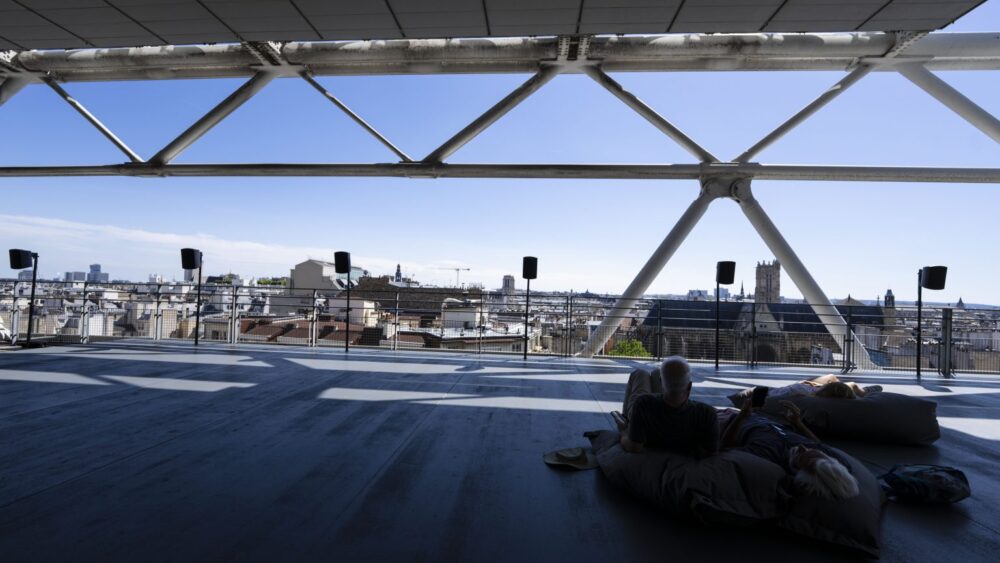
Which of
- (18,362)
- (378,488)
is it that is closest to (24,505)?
(378,488)

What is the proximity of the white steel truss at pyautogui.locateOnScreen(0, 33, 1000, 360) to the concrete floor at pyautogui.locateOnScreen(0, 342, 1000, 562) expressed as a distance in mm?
4098

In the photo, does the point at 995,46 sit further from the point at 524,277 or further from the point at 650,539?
the point at 650,539

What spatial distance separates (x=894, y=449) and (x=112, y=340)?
12299 mm

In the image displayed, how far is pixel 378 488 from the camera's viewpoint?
2.53m

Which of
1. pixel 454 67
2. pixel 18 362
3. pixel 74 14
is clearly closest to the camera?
pixel 74 14

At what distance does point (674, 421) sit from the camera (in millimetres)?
2510

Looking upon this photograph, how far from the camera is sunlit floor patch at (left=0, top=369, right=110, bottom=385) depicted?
17.3 feet

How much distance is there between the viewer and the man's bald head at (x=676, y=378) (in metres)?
2.46

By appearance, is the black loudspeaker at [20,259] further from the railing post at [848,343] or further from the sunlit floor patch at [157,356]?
the railing post at [848,343]

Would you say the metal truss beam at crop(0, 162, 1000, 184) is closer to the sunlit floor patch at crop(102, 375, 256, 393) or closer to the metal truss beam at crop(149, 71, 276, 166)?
the metal truss beam at crop(149, 71, 276, 166)

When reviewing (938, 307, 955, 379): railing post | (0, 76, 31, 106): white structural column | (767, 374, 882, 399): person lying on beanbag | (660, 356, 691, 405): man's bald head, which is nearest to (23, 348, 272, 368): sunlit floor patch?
(0, 76, 31, 106): white structural column

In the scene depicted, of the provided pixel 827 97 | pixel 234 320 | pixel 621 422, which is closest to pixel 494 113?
pixel 827 97

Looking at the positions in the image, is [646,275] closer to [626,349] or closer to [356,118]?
[356,118]

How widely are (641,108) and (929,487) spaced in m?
6.64
